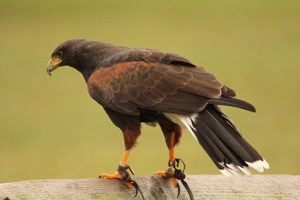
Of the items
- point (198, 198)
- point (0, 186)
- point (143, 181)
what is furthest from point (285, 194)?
point (0, 186)

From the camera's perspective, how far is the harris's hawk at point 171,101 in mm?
3455

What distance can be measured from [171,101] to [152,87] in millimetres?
197

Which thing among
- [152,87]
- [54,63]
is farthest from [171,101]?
[54,63]

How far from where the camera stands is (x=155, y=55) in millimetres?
3980

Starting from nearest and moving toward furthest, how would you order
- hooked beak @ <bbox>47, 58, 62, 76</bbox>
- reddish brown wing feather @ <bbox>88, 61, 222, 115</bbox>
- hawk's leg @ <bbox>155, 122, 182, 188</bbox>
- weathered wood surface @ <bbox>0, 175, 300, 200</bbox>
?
weathered wood surface @ <bbox>0, 175, 300, 200</bbox> < reddish brown wing feather @ <bbox>88, 61, 222, 115</bbox> < hawk's leg @ <bbox>155, 122, 182, 188</bbox> < hooked beak @ <bbox>47, 58, 62, 76</bbox>

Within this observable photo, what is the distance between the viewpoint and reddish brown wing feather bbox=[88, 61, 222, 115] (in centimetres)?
368

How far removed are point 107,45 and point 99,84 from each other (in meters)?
0.57

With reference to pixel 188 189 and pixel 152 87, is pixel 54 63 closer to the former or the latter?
pixel 152 87

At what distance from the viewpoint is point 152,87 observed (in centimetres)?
382

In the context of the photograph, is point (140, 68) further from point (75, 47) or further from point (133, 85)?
point (75, 47)

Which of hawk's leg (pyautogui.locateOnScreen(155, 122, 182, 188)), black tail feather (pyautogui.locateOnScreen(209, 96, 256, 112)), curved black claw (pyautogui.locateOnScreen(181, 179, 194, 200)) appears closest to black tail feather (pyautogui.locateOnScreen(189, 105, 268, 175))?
black tail feather (pyautogui.locateOnScreen(209, 96, 256, 112))

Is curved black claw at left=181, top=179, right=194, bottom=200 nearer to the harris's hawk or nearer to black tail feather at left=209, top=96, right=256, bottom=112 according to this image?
the harris's hawk

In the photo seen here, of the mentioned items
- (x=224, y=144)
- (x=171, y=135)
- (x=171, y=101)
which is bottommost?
(x=171, y=135)

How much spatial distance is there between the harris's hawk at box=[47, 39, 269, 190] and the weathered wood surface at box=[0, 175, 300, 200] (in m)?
0.12
